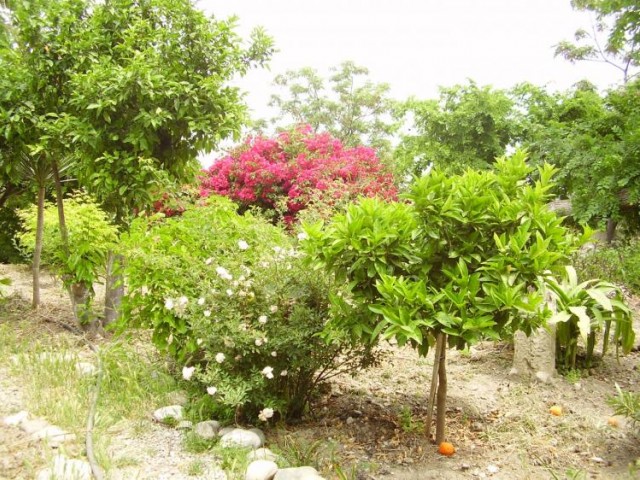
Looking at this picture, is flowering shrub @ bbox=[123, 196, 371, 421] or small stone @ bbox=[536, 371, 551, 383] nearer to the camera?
flowering shrub @ bbox=[123, 196, 371, 421]

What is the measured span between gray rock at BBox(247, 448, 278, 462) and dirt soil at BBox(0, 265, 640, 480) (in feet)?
0.45

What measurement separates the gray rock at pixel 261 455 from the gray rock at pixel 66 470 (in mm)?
804

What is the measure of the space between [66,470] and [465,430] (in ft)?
7.61

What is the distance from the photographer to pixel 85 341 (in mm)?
4859

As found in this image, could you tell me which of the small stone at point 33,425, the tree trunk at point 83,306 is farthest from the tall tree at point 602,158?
the tree trunk at point 83,306

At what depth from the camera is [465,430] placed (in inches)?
129

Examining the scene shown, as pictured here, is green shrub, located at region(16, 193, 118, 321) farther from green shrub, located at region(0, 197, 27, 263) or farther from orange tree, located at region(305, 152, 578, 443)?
green shrub, located at region(0, 197, 27, 263)

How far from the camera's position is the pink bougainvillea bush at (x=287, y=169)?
28.6ft

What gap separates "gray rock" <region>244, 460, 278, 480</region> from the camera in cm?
256

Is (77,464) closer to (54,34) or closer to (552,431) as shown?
(552,431)

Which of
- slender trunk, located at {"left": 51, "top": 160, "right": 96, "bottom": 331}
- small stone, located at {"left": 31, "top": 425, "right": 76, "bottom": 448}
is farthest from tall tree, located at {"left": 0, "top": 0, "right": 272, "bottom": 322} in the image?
small stone, located at {"left": 31, "top": 425, "right": 76, "bottom": 448}

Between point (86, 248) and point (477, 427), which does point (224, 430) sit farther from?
point (86, 248)

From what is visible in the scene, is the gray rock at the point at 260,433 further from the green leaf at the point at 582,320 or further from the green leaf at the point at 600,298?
the green leaf at the point at 600,298

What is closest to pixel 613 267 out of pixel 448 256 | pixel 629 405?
pixel 629 405
